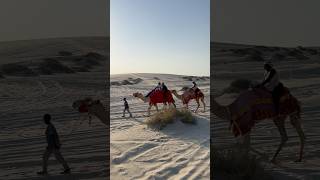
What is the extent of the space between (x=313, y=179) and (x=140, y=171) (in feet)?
16.0

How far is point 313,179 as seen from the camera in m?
10.1

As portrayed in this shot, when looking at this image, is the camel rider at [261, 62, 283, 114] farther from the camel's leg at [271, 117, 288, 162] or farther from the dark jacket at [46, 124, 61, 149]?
the dark jacket at [46, 124, 61, 149]

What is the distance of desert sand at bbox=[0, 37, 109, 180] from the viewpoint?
975 cm

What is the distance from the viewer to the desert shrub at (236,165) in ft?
32.9

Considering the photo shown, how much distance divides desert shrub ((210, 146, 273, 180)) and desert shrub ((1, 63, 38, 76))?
3879mm

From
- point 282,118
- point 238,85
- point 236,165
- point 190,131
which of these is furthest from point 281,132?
point 190,131

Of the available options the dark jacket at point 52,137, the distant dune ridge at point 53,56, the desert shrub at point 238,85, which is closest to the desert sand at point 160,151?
the desert shrub at point 238,85

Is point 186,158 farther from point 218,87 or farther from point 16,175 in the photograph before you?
point 16,175

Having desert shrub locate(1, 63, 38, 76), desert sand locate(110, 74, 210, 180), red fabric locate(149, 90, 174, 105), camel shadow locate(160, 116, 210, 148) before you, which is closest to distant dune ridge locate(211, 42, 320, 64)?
desert shrub locate(1, 63, 38, 76)

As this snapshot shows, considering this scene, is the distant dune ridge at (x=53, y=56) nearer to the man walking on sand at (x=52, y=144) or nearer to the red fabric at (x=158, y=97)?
the man walking on sand at (x=52, y=144)

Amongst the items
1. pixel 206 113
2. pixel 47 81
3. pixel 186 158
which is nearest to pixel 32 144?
pixel 47 81

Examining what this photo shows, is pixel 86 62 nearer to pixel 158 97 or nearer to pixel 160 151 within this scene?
pixel 160 151

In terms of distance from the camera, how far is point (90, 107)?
9.90m

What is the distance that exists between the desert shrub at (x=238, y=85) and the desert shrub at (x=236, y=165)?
3.75ft
